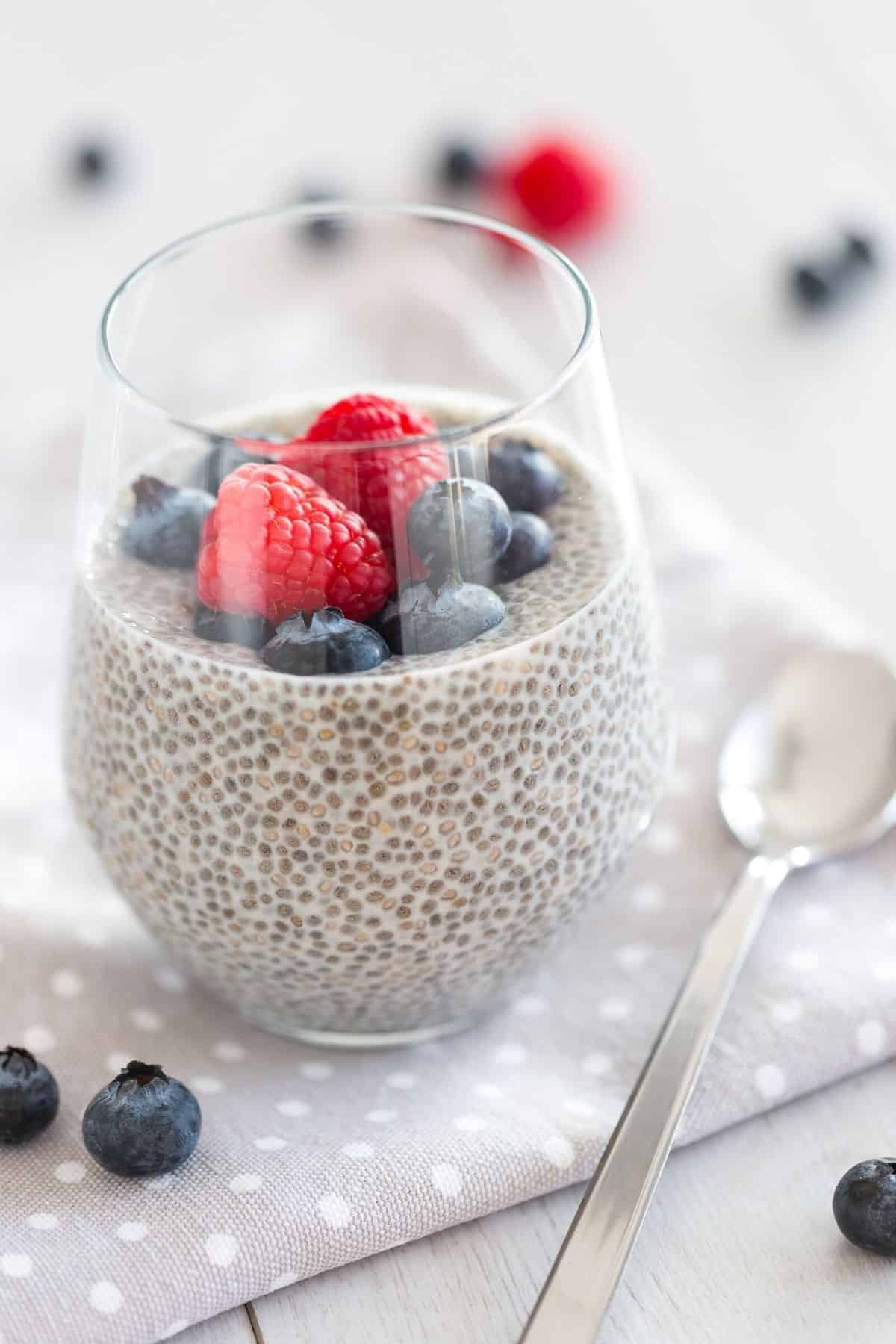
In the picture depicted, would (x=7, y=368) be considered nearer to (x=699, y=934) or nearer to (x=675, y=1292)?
(x=699, y=934)

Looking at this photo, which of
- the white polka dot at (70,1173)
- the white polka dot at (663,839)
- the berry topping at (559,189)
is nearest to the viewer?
the white polka dot at (70,1173)

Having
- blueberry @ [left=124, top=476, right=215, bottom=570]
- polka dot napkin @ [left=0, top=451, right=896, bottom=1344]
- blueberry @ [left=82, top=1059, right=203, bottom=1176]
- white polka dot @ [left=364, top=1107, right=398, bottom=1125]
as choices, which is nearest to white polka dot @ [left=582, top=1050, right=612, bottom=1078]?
polka dot napkin @ [left=0, top=451, right=896, bottom=1344]

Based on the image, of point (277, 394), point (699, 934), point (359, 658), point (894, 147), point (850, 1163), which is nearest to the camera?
point (359, 658)

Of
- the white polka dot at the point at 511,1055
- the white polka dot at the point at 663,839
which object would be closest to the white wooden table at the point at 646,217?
the white polka dot at the point at 511,1055

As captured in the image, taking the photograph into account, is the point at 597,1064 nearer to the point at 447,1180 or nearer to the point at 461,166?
the point at 447,1180

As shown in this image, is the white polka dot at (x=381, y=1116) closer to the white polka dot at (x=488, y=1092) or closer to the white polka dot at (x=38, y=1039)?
the white polka dot at (x=488, y=1092)

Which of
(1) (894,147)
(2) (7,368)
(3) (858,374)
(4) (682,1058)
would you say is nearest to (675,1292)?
(4) (682,1058)
